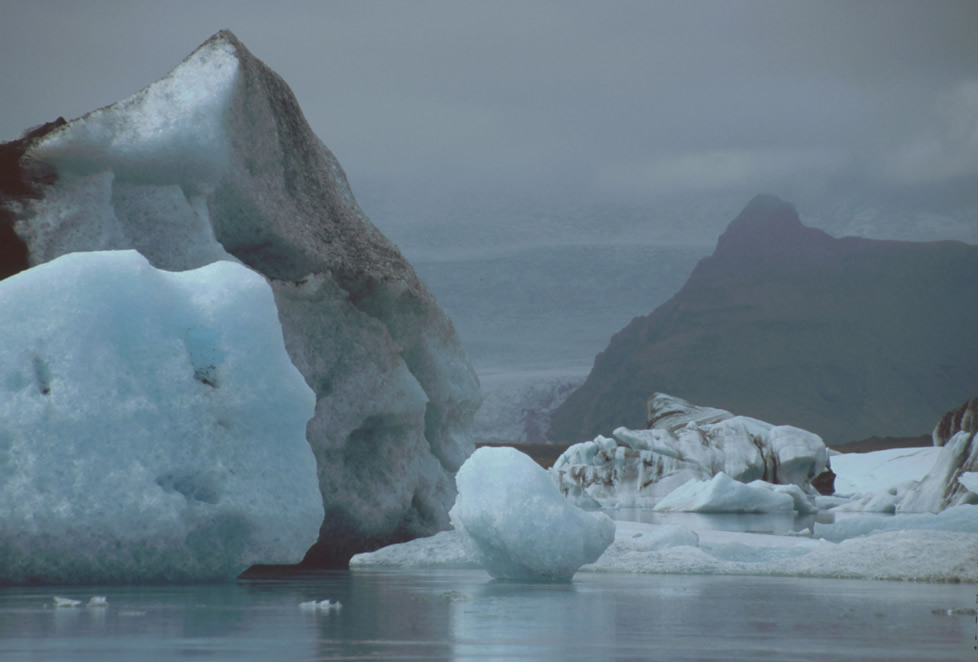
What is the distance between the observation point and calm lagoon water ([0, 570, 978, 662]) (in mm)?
3652

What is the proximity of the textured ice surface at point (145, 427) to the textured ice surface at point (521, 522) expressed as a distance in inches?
41.3

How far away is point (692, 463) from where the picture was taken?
32188mm

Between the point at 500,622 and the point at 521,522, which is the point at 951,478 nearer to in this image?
the point at 521,522

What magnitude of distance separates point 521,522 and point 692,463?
25634 mm

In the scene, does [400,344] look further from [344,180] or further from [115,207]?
[115,207]

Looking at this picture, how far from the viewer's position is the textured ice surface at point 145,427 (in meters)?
6.39

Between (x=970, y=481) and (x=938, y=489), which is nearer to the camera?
(x=970, y=481)

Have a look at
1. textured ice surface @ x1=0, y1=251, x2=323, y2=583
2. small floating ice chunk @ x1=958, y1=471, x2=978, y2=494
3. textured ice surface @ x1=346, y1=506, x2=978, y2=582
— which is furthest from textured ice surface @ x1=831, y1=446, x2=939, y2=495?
textured ice surface @ x1=0, y1=251, x2=323, y2=583

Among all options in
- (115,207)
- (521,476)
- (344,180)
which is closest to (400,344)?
(344,180)

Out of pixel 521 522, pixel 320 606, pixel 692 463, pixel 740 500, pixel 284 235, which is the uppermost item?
pixel 284 235

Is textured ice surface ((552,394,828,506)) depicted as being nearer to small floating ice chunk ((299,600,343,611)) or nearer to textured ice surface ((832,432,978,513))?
textured ice surface ((832,432,978,513))

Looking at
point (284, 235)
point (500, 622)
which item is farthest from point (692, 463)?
point (500, 622)

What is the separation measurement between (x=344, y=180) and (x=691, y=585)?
615 centimetres

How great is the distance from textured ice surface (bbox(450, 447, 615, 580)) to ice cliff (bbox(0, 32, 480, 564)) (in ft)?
8.02
